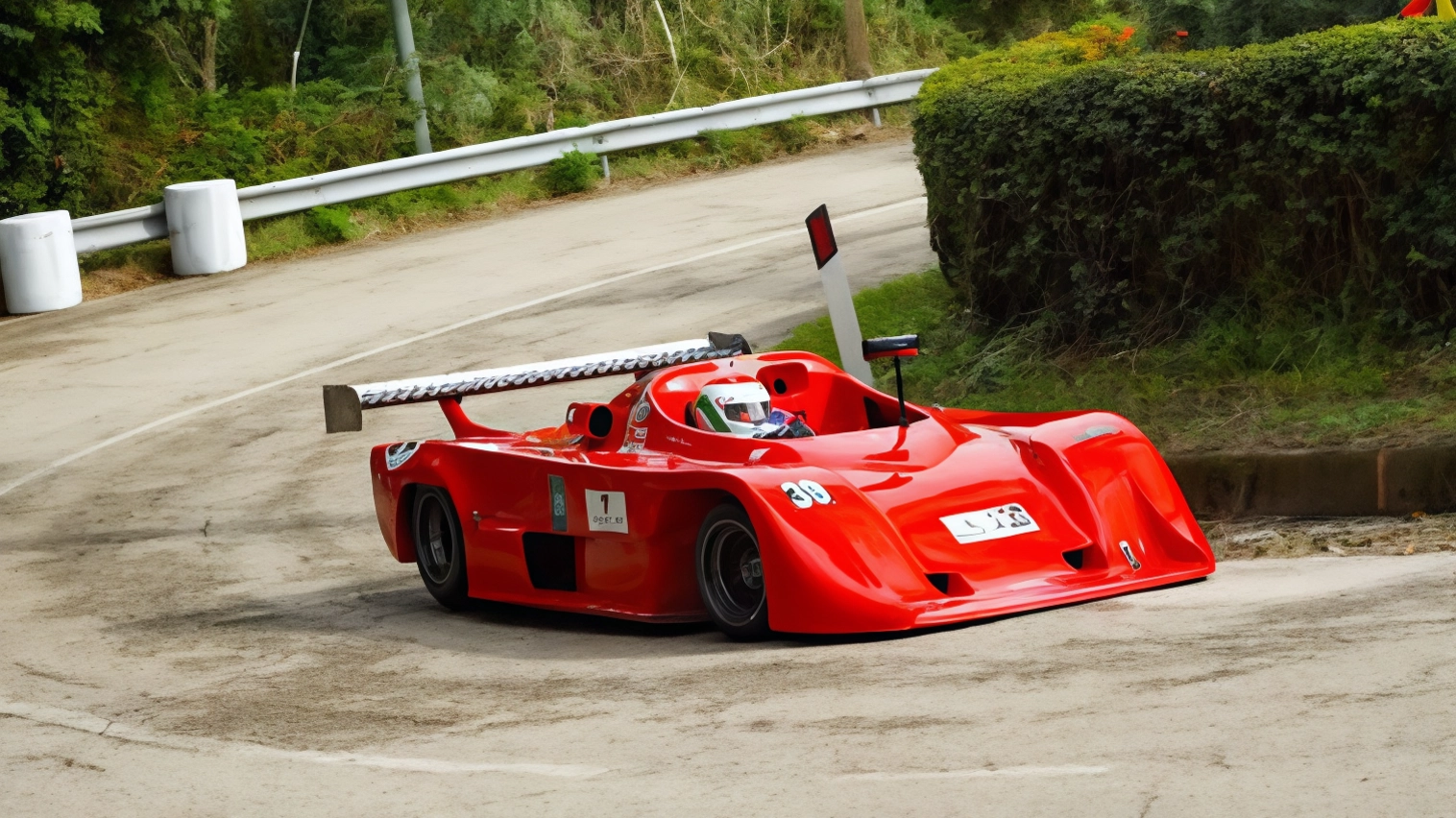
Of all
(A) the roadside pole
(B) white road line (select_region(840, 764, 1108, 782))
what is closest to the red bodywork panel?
(A) the roadside pole

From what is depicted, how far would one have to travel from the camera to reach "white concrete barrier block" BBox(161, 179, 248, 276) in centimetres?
2064

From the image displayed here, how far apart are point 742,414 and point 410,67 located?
16.8 metres

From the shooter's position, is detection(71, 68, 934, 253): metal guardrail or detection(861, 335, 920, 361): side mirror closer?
detection(861, 335, 920, 361): side mirror

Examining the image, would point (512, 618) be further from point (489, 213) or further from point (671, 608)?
point (489, 213)

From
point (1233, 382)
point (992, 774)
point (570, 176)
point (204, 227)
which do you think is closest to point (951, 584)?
point (992, 774)

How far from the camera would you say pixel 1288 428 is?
1052 cm

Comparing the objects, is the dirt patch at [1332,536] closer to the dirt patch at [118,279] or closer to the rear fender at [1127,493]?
the rear fender at [1127,493]

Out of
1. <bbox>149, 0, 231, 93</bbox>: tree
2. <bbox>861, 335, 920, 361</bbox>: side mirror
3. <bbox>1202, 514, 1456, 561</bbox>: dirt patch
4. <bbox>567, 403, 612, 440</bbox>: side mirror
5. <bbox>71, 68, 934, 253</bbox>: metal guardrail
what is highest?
<bbox>149, 0, 231, 93</bbox>: tree

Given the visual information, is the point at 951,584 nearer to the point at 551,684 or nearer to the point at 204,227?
the point at 551,684

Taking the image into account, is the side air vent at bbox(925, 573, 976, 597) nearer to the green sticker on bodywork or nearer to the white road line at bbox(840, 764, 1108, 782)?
the green sticker on bodywork

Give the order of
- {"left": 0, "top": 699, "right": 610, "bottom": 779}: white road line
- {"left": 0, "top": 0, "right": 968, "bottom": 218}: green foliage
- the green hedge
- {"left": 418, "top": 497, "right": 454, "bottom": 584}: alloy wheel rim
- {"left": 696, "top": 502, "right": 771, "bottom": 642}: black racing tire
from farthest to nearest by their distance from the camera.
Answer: {"left": 0, "top": 0, "right": 968, "bottom": 218}: green foliage < the green hedge < {"left": 418, "top": 497, "right": 454, "bottom": 584}: alloy wheel rim < {"left": 696, "top": 502, "right": 771, "bottom": 642}: black racing tire < {"left": 0, "top": 699, "right": 610, "bottom": 779}: white road line

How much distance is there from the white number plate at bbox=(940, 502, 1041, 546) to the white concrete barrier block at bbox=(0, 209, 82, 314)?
14.4 meters

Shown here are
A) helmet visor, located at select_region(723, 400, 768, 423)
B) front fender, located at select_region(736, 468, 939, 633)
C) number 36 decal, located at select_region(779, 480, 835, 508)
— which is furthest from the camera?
helmet visor, located at select_region(723, 400, 768, 423)

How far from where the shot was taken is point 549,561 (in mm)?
9000
